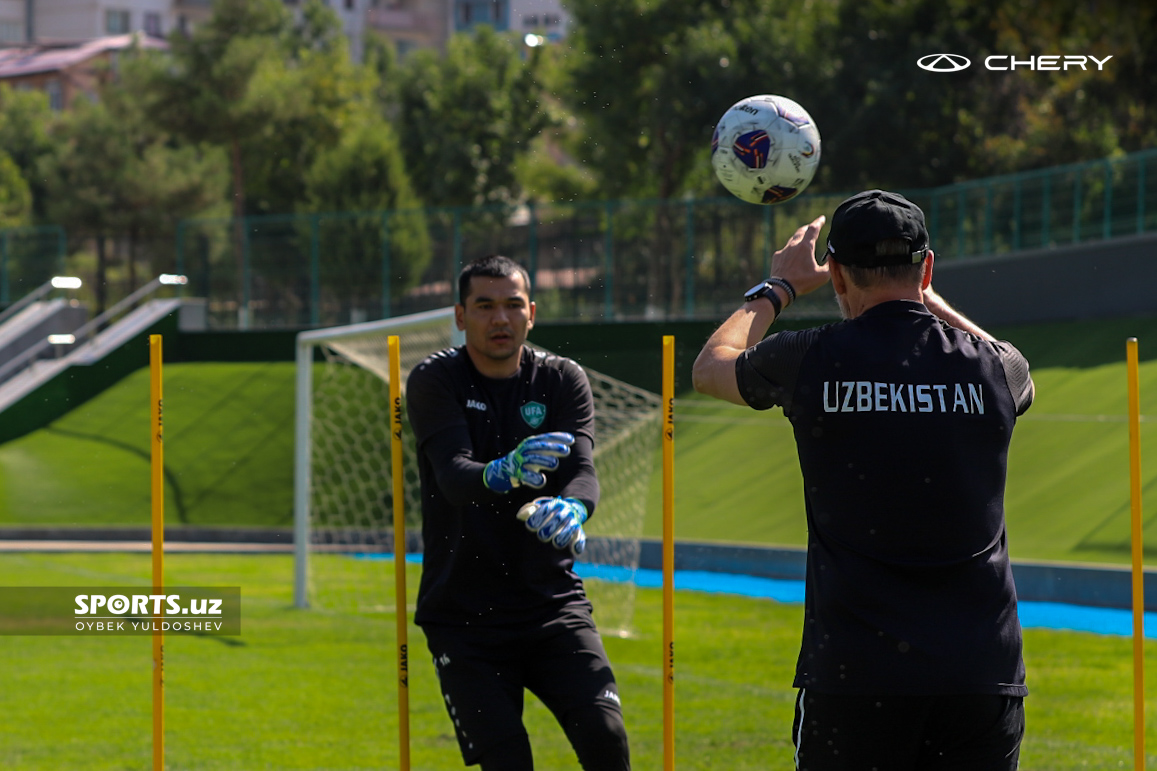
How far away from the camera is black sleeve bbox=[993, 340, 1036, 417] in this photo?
2.82m

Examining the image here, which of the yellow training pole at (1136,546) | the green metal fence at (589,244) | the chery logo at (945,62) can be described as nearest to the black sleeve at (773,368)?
the yellow training pole at (1136,546)

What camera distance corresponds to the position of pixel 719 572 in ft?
46.7

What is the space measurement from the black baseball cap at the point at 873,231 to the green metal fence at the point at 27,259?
1205 inches

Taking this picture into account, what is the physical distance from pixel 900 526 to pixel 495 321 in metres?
1.70

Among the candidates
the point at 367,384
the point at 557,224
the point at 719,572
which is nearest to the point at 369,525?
the point at 367,384

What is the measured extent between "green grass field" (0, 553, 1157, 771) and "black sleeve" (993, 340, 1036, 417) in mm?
4007

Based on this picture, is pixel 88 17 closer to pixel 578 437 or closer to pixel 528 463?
pixel 578 437

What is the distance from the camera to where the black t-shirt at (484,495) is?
3822 millimetres

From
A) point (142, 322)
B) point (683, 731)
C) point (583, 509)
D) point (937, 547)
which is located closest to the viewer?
point (937, 547)

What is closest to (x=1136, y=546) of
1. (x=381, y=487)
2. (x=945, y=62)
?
(x=945, y=62)

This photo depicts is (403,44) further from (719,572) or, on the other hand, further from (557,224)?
(719,572)

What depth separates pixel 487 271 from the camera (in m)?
4.11

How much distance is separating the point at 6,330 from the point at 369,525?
46.4 ft

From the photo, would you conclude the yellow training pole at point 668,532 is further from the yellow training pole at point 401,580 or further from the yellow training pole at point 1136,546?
the yellow training pole at point 1136,546
